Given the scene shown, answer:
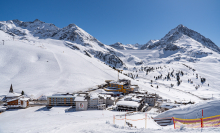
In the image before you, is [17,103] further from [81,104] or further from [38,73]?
[38,73]

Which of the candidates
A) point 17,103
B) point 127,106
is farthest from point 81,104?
point 17,103

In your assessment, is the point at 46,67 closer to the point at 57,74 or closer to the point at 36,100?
the point at 57,74

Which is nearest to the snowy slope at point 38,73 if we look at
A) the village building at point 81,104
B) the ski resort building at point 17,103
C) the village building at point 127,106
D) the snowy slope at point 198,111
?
the ski resort building at point 17,103

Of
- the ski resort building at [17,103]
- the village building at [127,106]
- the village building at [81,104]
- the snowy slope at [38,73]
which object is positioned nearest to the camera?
the ski resort building at [17,103]

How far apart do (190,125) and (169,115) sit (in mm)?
3453

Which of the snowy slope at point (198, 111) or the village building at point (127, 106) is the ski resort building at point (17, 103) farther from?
the snowy slope at point (198, 111)

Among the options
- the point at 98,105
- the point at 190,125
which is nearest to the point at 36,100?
the point at 98,105

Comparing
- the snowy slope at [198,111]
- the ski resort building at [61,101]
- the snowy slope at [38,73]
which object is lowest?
the ski resort building at [61,101]

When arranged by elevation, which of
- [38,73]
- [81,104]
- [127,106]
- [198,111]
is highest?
[38,73]

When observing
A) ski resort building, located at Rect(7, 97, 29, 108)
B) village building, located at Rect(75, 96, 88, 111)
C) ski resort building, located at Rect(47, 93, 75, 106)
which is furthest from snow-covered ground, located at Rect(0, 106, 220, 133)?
ski resort building, located at Rect(47, 93, 75, 106)

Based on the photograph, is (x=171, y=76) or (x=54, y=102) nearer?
(x=54, y=102)

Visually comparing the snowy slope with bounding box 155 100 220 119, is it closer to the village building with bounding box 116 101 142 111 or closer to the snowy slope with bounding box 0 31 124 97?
the village building with bounding box 116 101 142 111

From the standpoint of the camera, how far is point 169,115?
56.2ft

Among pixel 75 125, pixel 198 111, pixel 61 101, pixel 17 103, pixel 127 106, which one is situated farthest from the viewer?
pixel 61 101
